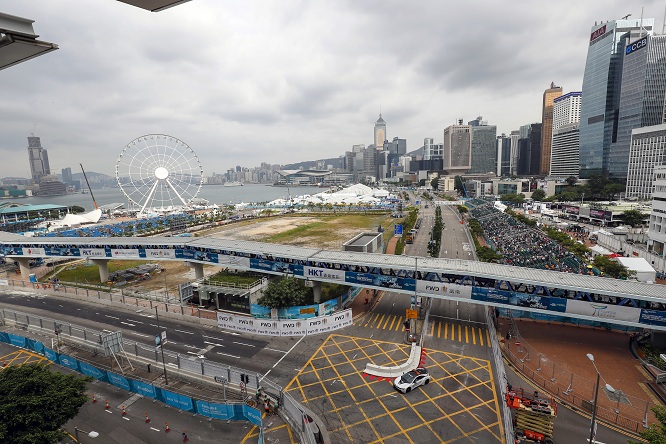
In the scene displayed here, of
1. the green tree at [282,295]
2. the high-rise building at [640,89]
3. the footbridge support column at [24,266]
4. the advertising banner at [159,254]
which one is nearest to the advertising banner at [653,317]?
the green tree at [282,295]

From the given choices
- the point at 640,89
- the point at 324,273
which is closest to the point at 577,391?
the point at 324,273

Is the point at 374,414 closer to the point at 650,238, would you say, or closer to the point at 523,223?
the point at 650,238

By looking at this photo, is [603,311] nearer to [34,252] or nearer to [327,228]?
[327,228]

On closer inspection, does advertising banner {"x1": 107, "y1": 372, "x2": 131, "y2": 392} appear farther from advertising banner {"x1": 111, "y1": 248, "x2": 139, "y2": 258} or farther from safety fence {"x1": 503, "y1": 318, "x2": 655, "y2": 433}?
safety fence {"x1": 503, "y1": 318, "x2": 655, "y2": 433}

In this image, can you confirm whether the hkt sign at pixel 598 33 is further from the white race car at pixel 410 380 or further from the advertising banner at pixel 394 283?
the white race car at pixel 410 380

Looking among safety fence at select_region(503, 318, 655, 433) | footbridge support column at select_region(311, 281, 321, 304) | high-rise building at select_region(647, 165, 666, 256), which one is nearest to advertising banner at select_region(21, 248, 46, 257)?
footbridge support column at select_region(311, 281, 321, 304)

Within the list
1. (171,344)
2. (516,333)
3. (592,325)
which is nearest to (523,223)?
(592,325)

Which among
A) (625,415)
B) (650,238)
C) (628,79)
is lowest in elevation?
(625,415)
